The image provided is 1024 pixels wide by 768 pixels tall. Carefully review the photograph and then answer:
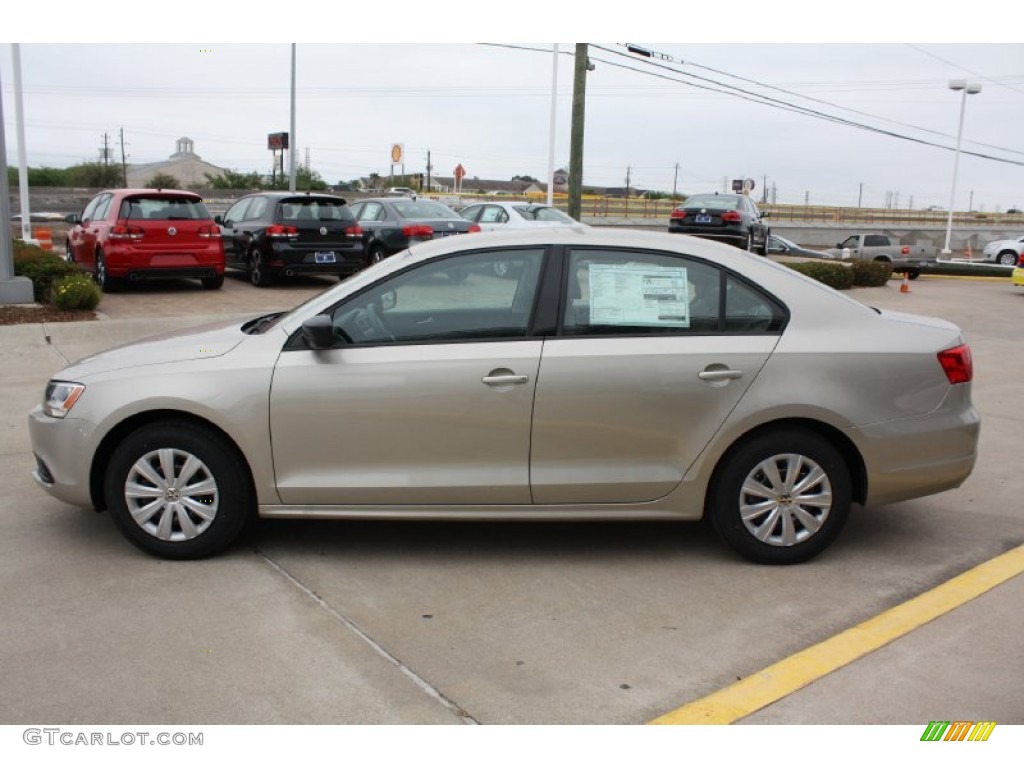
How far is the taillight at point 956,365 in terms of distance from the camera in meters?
4.77

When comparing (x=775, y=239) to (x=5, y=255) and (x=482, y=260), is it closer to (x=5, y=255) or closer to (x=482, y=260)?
(x=5, y=255)

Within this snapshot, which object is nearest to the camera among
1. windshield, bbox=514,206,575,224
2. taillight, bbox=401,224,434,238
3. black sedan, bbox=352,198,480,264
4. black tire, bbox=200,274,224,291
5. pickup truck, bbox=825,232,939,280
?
black tire, bbox=200,274,224,291

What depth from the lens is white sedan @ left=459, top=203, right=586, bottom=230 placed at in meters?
18.5

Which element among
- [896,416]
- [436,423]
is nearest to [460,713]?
[436,423]

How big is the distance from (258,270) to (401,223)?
2821 mm

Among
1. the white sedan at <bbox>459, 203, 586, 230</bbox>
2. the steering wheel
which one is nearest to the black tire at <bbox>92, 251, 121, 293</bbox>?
the white sedan at <bbox>459, 203, 586, 230</bbox>

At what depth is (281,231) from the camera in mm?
15273

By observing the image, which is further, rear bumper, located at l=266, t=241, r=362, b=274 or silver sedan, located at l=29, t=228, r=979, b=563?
rear bumper, located at l=266, t=241, r=362, b=274

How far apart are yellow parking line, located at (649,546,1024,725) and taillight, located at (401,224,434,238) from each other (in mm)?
12744

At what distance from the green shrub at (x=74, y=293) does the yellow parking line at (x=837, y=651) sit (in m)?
10.1

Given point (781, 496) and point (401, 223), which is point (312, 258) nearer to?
point (401, 223)

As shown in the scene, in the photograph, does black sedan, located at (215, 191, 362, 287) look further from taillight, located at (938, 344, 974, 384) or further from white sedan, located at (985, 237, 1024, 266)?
white sedan, located at (985, 237, 1024, 266)

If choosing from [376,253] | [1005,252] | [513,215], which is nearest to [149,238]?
[376,253]

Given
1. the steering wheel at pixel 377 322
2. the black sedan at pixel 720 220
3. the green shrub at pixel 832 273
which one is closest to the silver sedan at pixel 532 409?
the steering wheel at pixel 377 322
